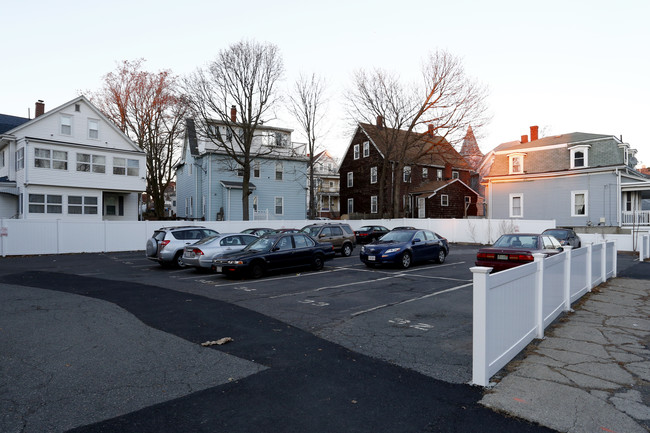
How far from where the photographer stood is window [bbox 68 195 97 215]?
29.2 metres

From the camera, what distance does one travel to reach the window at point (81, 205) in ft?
95.9

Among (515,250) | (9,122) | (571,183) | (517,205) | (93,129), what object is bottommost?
(515,250)

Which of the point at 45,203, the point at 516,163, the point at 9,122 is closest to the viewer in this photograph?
the point at 45,203

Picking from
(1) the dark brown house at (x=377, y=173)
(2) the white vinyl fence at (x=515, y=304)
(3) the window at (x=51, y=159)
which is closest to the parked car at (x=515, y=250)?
(2) the white vinyl fence at (x=515, y=304)

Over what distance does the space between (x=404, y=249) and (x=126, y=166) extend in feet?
82.9

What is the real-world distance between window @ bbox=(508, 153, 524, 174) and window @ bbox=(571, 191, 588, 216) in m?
4.78

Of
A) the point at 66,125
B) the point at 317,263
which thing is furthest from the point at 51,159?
the point at 317,263

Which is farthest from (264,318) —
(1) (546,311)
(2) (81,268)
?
(2) (81,268)

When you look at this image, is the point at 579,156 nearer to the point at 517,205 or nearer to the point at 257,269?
the point at 517,205

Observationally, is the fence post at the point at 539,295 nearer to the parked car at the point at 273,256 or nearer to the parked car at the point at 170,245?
the parked car at the point at 273,256

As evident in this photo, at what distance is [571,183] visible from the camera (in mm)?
32812

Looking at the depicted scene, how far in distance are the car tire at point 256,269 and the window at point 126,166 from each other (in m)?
22.8

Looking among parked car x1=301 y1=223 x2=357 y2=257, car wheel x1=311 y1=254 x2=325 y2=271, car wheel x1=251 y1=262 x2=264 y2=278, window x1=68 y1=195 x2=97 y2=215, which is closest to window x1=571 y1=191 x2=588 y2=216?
parked car x1=301 y1=223 x2=357 y2=257

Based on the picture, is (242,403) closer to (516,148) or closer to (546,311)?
(546,311)
